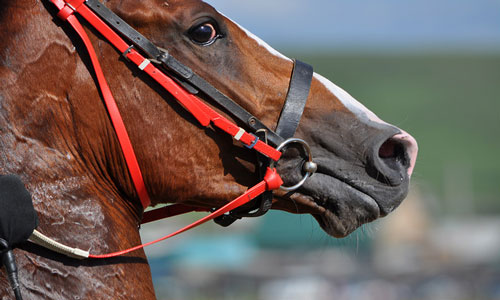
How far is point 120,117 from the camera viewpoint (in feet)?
10.3

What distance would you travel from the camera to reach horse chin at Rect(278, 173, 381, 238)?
11.4ft

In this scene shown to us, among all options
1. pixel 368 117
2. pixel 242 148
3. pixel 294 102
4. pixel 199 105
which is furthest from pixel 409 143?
pixel 199 105

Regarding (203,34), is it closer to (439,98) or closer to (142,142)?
(142,142)

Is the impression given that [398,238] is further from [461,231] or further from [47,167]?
[47,167]

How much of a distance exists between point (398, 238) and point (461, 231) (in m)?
5.10

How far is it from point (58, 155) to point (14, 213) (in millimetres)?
336

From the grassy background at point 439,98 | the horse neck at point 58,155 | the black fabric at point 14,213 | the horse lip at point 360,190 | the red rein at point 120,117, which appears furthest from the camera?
the grassy background at point 439,98

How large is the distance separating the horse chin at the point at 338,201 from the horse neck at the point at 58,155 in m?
0.96

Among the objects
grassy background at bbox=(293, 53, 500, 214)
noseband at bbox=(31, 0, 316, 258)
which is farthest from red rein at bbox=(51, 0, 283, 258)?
grassy background at bbox=(293, 53, 500, 214)

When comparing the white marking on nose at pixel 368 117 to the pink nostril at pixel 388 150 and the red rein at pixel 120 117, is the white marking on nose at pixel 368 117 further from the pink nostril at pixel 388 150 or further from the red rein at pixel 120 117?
the red rein at pixel 120 117

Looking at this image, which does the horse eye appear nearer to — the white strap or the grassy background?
the white strap

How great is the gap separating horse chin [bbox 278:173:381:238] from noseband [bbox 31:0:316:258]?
91mm

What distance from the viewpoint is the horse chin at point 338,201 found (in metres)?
3.48

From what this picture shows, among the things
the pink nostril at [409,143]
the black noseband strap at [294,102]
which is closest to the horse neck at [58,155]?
the black noseband strap at [294,102]
